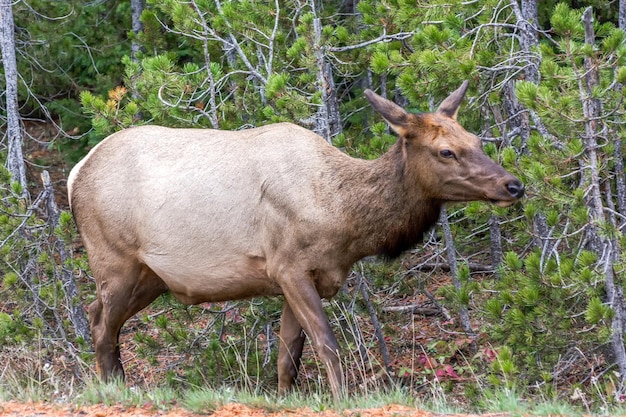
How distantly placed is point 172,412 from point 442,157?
2818mm

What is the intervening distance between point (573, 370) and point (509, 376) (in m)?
1.43

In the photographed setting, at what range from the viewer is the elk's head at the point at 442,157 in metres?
7.27

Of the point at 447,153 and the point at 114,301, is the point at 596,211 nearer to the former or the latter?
the point at 447,153

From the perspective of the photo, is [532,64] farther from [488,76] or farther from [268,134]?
[268,134]

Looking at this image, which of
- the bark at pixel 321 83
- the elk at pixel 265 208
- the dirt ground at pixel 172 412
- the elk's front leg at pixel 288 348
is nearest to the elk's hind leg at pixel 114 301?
the elk at pixel 265 208

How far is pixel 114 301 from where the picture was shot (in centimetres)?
870

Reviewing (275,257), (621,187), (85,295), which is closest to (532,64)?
(621,187)

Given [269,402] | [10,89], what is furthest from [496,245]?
[10,89]

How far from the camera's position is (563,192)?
7.36 m

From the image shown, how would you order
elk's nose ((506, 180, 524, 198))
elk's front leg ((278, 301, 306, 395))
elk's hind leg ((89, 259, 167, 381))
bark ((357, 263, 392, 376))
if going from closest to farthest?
elk's nose ((506, 180, 524, 198)) → elk's front leg ((278, 301, 306, 395)) → elk's hind leg ((89, 259, 167, 381)) → bark ((357, 263, 392, 376))

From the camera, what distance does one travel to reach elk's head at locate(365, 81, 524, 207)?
23.9 feet

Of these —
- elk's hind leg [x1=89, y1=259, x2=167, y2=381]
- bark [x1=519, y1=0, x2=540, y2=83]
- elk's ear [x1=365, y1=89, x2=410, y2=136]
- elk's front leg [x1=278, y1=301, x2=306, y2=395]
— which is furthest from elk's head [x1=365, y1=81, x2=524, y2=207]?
elk's hind leg [x1=89, y1=259, x2=167, y2=381]

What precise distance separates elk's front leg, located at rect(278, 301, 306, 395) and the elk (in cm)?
1

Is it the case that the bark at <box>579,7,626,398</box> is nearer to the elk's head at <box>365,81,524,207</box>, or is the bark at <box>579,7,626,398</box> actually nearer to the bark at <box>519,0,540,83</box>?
the elk's head at <box>365,81,524,207</box>
